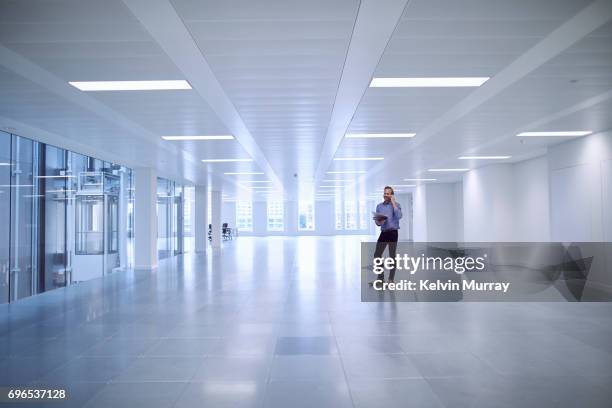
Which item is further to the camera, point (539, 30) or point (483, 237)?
point (483, 237)


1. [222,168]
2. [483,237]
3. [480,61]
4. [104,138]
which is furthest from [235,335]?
[483,237]

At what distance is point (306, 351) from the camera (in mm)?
5500

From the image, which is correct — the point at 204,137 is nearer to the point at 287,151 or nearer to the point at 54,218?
the point at 287,151

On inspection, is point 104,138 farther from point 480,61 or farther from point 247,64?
point 480,61

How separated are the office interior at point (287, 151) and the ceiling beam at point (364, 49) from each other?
3 cm

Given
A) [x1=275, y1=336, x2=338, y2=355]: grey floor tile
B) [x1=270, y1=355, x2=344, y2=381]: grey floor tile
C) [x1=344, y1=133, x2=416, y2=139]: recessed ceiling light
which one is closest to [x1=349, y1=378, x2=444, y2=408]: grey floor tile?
[x1=270, y1=355, x2=344, y2=381]: grey floor tile

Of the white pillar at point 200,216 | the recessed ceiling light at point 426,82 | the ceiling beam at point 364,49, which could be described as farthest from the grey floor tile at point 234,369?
the white pillar at point 200,216

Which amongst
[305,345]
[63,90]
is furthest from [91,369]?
[63,90]

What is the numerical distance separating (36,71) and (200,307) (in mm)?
4861

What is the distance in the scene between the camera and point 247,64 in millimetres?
5926

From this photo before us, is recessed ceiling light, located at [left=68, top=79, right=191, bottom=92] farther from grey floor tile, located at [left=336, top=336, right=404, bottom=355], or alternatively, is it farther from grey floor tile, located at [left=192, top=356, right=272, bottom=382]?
grey floor tile, located at [left=336, top=336, right=404, bottom=355]

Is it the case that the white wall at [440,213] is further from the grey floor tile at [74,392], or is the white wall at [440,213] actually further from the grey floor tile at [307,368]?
the grey floor tile at [74,392]

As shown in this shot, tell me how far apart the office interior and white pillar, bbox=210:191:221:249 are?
1318 centimetres

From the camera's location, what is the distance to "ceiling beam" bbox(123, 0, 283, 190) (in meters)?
4.50
